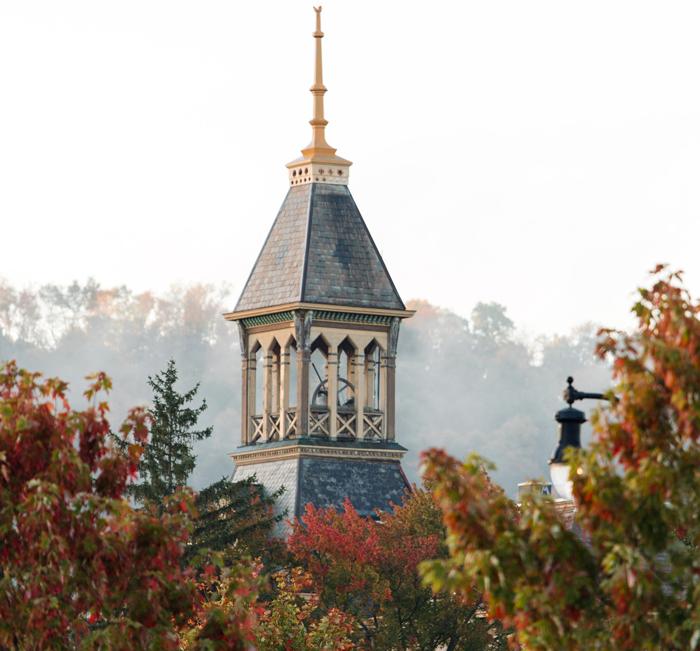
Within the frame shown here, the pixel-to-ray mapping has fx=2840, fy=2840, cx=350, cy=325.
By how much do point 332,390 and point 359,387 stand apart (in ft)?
3.41

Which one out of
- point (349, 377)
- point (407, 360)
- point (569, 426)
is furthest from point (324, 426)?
point (407, 360)

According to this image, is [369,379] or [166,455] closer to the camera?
[166,455]

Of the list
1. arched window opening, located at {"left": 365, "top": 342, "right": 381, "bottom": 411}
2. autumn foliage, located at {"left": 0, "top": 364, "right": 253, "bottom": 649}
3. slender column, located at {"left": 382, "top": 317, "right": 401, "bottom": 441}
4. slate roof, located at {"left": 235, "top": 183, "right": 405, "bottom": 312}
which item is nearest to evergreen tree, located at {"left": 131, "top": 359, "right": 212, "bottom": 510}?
slate roof, located at {"left": 235, "top": 183, "right": 405, "bottom": 312}

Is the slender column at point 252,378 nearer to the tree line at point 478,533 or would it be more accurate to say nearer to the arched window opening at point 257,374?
the arched window opening at point 257,374

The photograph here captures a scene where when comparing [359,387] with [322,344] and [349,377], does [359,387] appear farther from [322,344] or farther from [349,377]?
[322,344]

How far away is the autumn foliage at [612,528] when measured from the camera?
21.6 meters

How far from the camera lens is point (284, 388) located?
59.9 m

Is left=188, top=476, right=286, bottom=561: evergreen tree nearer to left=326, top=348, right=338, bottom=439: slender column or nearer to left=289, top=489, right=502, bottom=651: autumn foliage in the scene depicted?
left=289, top=489, right=502, bottom=651: autumn foliage

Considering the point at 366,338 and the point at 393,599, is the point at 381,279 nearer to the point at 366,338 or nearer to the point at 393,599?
the point at 366,338

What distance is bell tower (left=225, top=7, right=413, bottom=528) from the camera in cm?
5803

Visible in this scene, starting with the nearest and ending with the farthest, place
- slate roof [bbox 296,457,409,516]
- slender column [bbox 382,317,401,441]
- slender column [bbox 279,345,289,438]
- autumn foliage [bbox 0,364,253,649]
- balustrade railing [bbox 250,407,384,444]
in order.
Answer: autumn foliage [bbox 0,364,253,649]
slate roof [bbox 296,457,409,516]
balustrade railing [bbox 250,407,384,444]
slender column [bbox 279,345,289,438]
slender column [bbox 382,317,401,441]

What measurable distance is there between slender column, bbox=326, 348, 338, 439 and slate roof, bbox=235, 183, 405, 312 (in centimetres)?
117

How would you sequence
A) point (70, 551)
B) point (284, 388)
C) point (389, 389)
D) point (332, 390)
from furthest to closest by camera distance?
point (389, 389)
point (284, 388)
point (332, 390)
point (70, 551)

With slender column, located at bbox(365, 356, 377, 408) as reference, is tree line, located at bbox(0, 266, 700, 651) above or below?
below
